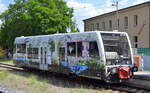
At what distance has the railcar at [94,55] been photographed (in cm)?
1395

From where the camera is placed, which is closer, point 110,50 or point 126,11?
point 110,50

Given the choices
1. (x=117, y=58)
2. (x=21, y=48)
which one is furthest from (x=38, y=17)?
(x=117, y=58)

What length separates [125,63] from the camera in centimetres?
1465

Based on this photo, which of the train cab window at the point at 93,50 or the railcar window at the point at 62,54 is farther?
the railcar window at the point at 62,54

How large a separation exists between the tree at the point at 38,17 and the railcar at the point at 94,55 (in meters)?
25.3

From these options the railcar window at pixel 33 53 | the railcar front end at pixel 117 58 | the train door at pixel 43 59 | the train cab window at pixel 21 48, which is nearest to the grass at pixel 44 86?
the railcar front end at pixel 117 58

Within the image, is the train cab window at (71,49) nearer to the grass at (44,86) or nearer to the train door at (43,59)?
the grass at (44,86)

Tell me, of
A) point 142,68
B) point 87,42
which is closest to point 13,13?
point 142,68

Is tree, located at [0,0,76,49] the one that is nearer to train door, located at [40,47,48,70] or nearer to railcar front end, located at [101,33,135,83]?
train door, located at [40,47,48,70]

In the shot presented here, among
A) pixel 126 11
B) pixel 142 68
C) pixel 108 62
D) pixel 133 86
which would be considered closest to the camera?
pixel 108 62

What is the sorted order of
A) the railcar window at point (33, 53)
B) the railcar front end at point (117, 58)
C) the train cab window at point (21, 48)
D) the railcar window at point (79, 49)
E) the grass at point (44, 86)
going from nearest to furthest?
the grass at point (44, 86)
the railcar front end at point (117, 58)
the railcar window at point (79, 49)
the railcar window at point (33, 53)
the train cab window at point (21, 48)

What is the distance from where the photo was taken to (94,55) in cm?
1435

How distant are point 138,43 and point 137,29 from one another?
76.8 inches

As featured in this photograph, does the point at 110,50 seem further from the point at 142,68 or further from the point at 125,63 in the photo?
the point at 142,68
